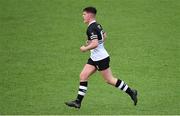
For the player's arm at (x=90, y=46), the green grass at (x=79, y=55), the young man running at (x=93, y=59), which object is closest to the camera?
the player's arm at (x=90, y=46)

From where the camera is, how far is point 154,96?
13.9 meters

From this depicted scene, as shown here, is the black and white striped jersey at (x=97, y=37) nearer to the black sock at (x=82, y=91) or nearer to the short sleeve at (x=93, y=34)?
the short sleeve at (x=93, y=34)

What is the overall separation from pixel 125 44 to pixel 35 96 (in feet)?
15.9

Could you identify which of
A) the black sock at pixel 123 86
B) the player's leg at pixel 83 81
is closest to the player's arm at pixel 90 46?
the player's leg at pixel 83 81

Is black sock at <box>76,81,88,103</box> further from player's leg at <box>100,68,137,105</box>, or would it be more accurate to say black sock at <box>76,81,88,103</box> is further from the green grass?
player's leg at <box>100,68,137,105</box>

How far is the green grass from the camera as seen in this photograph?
1352cm

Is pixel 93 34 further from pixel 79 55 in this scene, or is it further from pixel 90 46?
pixel 79 55

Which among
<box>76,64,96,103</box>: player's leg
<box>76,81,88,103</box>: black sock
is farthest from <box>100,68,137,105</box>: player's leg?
<box>76,81,88,103</box>: black sock

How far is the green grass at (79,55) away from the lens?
13.5m

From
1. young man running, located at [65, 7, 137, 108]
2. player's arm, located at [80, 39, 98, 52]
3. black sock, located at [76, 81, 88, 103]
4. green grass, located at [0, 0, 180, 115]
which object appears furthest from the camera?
green grass, located at [0, 0, 180, 115]

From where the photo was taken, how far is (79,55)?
17.3 m

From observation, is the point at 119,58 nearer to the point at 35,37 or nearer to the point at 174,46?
the point at 174,46

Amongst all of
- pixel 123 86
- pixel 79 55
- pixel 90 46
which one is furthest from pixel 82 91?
pixel 79 55

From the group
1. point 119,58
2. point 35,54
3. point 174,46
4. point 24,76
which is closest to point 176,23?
point 174,46
